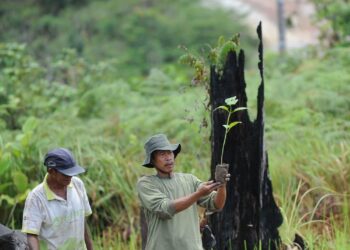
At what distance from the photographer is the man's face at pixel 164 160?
5660mm

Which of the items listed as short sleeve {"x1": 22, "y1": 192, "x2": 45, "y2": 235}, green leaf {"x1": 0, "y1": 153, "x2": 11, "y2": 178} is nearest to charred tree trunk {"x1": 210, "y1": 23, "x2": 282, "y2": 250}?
short sleeve {"x1": 22, "y1": 192, "x2": 45, "y2": 235}

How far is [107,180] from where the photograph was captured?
9.27 meters

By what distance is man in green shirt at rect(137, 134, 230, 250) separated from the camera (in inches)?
218

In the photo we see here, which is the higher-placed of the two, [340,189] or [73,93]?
[73,93]

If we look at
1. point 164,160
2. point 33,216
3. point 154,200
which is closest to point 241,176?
point 164,160

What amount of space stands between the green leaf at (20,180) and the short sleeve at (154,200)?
3153mm

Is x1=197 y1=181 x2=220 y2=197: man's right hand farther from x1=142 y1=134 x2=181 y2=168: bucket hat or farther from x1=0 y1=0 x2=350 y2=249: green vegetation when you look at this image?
x1=0 y1=0 x2=350 y2=249: green vegetation

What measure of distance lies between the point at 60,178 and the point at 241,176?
1796 mm

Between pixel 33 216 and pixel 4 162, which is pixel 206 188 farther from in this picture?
pixel 4 162

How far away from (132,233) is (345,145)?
2.67 meters

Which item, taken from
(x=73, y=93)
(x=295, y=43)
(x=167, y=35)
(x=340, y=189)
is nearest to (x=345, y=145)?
(x=340, y=189)

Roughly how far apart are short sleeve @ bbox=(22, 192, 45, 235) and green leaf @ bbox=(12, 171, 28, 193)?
9.64 feet

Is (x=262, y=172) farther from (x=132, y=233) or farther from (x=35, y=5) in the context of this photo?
(x=35, y=5)

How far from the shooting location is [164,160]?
5.66m
